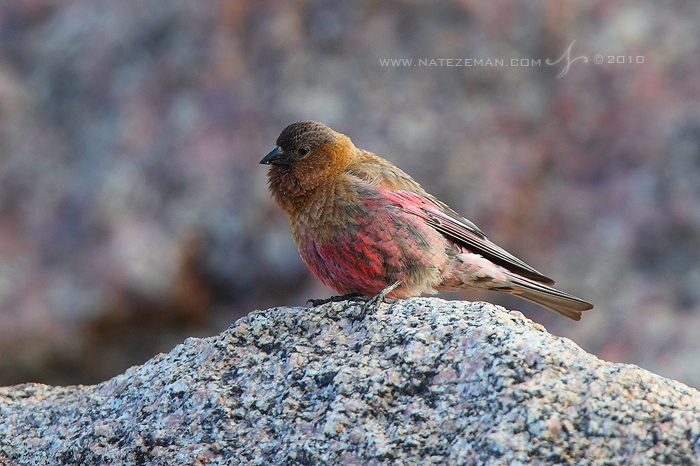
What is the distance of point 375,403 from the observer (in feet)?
8.23

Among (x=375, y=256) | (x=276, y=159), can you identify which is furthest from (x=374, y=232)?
(x=276, y=159)

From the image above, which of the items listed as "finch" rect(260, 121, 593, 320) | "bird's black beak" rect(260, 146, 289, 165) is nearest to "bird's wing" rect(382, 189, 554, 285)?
"finch" rect(260, 121, 593, 320)

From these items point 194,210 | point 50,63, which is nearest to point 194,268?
point 194,210

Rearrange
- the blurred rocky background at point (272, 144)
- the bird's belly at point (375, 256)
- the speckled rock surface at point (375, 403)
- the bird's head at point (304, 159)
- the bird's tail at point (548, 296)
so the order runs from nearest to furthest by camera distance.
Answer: the speckled rock surface at point (375, 403)
the bird's belly at point (375, 256)
the bird's head at point (304, 159)
the bird's tail at point (548, 296)
the blurred rocky background at point (272, 144)

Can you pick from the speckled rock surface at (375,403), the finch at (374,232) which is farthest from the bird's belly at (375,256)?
the speckled rock surface at (375,403)

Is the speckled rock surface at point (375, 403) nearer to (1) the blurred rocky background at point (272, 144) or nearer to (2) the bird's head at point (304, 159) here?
(2) the bird's head at point (304, 159)

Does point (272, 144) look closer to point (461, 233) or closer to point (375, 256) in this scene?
point (461, 233)

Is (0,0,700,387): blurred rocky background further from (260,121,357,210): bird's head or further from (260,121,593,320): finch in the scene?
(260,121,357,210): bird's head

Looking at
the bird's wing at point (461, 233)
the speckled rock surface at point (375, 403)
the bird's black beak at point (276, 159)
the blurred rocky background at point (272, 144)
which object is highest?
the blurred rocky background at point (272, 144)

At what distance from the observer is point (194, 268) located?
670 centimetres

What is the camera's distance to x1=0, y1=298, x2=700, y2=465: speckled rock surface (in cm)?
221

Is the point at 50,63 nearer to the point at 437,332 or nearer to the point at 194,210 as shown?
the point at 194,210

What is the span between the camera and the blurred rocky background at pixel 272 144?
6.52m

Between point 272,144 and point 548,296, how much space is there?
136 inches
